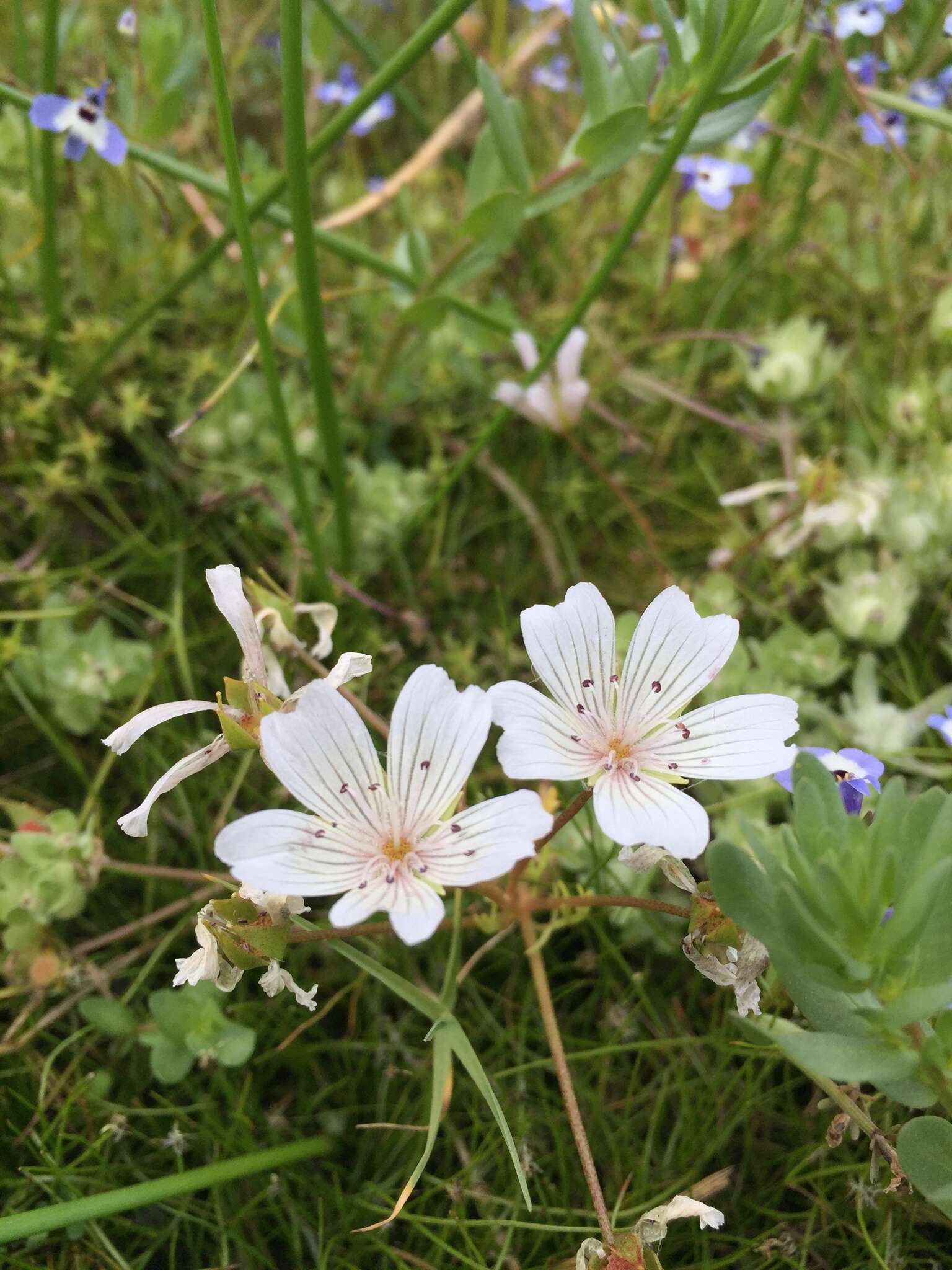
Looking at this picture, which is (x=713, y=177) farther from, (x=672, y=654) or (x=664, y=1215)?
(x=664, y=1215)

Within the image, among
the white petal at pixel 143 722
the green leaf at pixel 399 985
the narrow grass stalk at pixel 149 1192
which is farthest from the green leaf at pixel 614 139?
the narrow grass stalk at pixel 149 1192

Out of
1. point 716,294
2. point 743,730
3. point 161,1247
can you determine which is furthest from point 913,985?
point 716,294

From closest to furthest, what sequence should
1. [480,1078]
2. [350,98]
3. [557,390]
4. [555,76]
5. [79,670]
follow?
[480,1078], [79,670], [557,390], [350,98], [555,76]

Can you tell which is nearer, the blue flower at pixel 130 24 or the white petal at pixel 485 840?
the white petal at pixel 485 840

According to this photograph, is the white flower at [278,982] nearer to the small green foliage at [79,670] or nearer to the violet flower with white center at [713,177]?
the small green foliage at [79,670]

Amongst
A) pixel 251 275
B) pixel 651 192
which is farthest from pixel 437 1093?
pixel 651 192

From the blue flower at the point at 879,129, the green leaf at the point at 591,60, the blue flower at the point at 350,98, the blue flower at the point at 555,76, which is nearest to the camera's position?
the green leaf at the point at 591,60

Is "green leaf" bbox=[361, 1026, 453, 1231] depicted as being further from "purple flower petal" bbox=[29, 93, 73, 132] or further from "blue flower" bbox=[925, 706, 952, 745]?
"purple flower petal" bbox=[29, 93, 73, 132]
